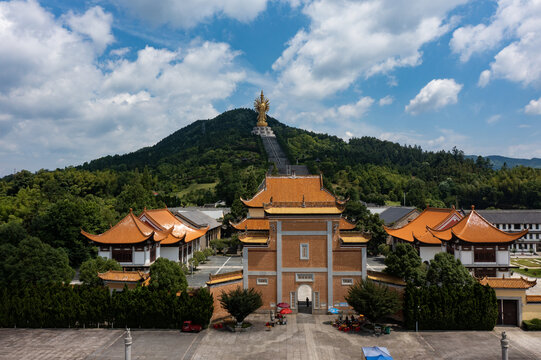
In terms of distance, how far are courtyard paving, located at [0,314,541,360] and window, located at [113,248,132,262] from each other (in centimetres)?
920

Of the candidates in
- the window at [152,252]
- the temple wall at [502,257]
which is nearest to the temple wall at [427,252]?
the temple wall at [502,257]

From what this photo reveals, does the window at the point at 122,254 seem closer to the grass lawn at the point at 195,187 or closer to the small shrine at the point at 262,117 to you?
the grass lawn at the point at 195,187

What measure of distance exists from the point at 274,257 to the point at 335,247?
14.9 ft

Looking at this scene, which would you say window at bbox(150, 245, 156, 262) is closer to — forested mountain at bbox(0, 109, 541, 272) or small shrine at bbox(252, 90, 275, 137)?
forested mountain at bbox(0, 109, 541, 272)

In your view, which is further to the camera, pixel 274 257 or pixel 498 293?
pixel 274 257

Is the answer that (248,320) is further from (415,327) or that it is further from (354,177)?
(354,177)

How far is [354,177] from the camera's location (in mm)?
101688

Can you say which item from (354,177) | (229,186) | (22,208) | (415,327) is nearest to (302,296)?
(415,327)

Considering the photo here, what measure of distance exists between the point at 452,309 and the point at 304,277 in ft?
32.6

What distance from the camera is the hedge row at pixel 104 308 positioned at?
24984 millimetres

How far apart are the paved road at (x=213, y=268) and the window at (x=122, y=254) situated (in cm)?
588

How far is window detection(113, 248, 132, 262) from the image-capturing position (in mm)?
33906

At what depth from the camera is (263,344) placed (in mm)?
22562

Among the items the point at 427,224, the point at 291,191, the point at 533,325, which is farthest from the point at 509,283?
the point at 291,191
